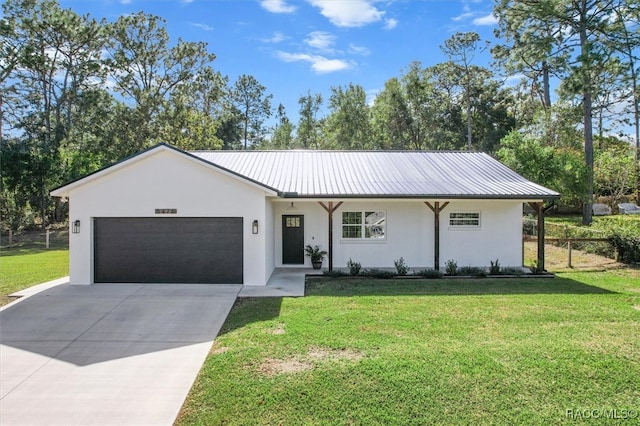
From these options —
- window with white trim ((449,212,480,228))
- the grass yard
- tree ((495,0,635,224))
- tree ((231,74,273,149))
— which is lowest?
the grass yard

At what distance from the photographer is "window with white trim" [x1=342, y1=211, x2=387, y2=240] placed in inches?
561

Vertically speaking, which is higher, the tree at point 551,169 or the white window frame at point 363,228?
the tree at point 551,169

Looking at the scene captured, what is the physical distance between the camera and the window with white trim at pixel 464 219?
14320 mm

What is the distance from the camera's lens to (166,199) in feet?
38.2

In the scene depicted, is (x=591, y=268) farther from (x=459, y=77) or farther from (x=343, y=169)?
(x=459, y=77)

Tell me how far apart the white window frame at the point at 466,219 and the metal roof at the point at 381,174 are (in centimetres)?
109

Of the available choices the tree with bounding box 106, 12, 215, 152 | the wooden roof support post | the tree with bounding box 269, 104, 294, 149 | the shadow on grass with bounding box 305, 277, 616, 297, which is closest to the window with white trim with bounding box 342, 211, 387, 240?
the shadow on grass with bounding box 305, 277, 616, 297

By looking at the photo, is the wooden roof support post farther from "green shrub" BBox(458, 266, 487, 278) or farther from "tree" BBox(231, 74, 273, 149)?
"tree" BBox(231, 74, 273, 149)

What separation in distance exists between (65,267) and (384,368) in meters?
13.9

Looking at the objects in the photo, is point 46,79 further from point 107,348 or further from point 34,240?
point 107,348

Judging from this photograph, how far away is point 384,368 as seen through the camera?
5805 millimetres

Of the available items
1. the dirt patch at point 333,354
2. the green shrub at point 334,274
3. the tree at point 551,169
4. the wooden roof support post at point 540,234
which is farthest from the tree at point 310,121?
the dirt patch at point 333,354

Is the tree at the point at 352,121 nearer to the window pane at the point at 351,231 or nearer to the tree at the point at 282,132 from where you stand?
the tree at the point at 282,132

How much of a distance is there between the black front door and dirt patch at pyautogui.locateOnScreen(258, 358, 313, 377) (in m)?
8.16
